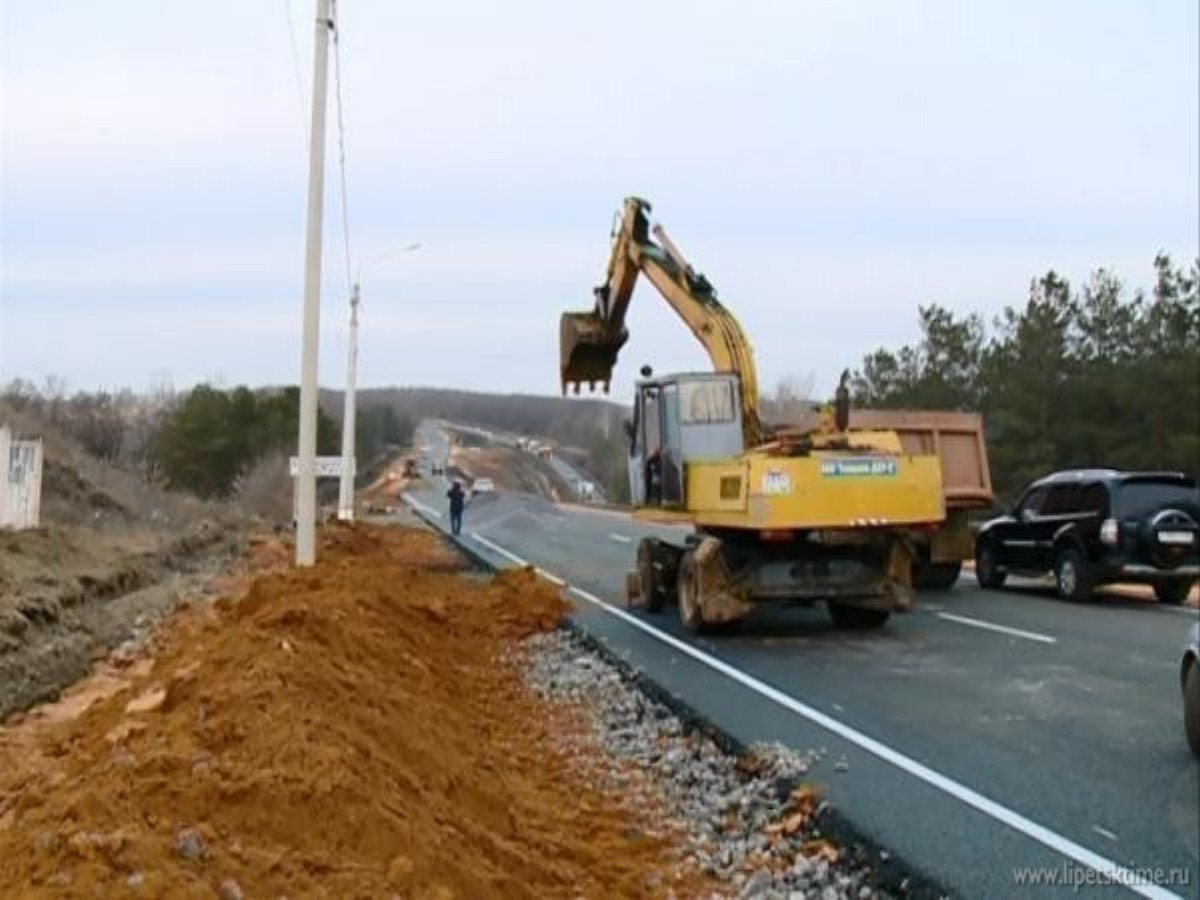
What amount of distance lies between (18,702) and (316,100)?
33.0 ft

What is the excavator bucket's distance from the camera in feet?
67.4

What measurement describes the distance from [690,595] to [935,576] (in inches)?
287

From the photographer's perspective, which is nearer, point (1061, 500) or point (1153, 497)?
point (1153, 497)

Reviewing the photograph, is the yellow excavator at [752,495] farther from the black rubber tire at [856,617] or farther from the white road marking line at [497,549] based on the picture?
the white road marking line at [497,549]

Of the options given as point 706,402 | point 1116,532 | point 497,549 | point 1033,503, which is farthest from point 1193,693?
point 497,549

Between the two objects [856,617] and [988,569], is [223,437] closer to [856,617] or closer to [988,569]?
[988,569]

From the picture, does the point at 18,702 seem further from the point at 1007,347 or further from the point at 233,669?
the point at 1007,347

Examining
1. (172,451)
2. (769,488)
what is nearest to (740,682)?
(769,488)

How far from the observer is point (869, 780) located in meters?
8.61

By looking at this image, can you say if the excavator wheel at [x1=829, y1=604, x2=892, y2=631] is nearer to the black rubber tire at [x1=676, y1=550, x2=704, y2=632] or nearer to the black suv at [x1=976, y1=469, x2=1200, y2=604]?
the black rubber tire at [x1=676, y1=550, x2=704, y2=632]

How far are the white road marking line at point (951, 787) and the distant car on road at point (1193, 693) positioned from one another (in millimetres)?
1848

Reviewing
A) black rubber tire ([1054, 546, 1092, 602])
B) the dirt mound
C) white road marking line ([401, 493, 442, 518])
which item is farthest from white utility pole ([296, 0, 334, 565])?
white road marking line ([401, 493, 442, 518])

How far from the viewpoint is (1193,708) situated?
9172mm

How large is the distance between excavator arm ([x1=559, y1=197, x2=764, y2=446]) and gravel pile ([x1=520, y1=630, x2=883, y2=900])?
20.8 ft
